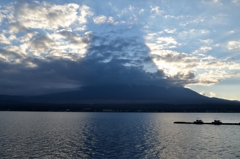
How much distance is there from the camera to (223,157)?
3772cm

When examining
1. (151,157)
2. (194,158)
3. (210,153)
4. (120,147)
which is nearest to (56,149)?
(120,147)

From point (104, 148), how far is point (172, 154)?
1186 centimetres

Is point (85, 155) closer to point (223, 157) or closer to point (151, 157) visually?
point (151, 157)

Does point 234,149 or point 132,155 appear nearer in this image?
point 132,155

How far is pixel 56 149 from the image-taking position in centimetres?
4191

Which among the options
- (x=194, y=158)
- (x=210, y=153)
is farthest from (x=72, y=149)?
(x=210, y=153)

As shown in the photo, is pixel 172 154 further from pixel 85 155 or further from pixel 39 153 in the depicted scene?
pixel 39 153

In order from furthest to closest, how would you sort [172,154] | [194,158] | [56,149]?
[56,149]
[172,154]
[194,158]

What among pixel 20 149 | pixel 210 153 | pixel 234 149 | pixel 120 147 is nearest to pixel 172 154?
pixel 210 153

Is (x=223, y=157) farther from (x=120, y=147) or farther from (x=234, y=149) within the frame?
(x=120, y=147)

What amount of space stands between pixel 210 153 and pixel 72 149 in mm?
23722

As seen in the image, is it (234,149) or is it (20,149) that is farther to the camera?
(234,149)

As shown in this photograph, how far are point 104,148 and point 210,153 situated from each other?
18.1 meters

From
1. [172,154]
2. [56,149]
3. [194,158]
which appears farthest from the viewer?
[56,149]
